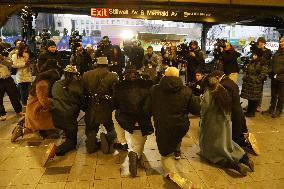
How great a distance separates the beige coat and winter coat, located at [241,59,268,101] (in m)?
4.76

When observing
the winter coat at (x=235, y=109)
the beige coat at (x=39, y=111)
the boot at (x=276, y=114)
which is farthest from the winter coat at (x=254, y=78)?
the beige coat at (x=39, y=111)

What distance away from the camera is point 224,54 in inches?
302

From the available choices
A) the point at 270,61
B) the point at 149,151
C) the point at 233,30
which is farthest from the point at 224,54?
the point at 233,30

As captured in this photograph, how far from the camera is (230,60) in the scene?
301 inches

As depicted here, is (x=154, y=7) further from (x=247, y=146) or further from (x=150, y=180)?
(x=150, y=180)

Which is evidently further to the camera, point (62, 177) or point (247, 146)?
point (247, 146)

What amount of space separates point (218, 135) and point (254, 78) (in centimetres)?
318

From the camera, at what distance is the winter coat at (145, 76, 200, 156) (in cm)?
414

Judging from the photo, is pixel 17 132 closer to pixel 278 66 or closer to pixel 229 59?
pixel 229 59

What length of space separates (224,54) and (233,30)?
4364 cm

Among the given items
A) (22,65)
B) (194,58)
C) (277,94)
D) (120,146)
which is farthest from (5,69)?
(277,94)

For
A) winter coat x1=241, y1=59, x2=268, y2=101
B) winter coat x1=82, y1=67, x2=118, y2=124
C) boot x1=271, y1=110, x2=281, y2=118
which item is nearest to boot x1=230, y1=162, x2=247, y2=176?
winter coat x1=82, y1=67, x2=118, y2=124

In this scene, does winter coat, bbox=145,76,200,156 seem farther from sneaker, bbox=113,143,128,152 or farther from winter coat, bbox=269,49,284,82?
winter coat, bbox=269,49,284,82

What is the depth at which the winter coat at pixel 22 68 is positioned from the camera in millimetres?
7566
